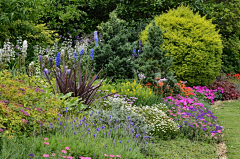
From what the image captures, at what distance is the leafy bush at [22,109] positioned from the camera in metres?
3.14

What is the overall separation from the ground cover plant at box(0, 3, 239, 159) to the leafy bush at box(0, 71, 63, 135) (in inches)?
0.5

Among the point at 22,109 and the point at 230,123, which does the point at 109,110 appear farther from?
the point at 230,123

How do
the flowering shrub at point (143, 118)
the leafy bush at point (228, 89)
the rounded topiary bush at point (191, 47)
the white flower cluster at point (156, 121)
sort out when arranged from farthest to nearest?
the leafy bush at point (228, 89), the rounded topiary bush at point (191, 47), the white flower cluster at point (156, 121), the flowering shrub at point (143, 118)

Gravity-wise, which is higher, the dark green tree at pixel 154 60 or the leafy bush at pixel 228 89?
the dark green tree at pixel 154 60

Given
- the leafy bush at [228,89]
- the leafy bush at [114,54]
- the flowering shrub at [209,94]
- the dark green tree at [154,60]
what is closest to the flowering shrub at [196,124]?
the dark green tree at [154,60]

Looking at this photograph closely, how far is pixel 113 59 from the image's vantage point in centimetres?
734

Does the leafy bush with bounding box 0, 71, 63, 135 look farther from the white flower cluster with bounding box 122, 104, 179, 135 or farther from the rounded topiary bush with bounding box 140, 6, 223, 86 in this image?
the rounded topiary bush with bounding box 140, 6, 223, 86

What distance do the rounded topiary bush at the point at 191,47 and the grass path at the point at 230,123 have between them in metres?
1.26

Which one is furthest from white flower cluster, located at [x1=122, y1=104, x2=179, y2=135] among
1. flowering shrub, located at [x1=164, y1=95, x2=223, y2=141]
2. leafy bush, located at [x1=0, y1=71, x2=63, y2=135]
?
leafy bush, located at [x1=0, y1=71, x2=63, y2=135]

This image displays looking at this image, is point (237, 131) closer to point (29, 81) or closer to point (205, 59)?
point (205, 59)

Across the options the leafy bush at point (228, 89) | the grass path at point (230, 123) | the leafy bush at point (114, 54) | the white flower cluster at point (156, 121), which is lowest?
the grass path at point (230, 123)

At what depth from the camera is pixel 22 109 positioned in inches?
132

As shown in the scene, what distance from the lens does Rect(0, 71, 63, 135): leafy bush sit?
314cm

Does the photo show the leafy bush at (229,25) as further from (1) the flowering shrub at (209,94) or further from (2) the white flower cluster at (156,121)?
(2) the white flower cluster at (156,121)
